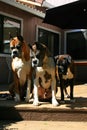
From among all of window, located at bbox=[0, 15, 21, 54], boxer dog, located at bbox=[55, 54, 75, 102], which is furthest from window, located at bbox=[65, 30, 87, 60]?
boxer dog, located at bbox=[55, 54, 75, 102]

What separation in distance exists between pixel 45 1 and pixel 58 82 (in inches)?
491

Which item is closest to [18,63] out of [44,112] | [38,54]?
[38,54]

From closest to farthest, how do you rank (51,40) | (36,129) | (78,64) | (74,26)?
(36,129) < (74,26) < (78,64) < (51,40)

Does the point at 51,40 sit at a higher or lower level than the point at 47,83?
higher

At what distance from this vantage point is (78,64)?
15.9 m

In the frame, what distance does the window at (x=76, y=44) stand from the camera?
1767 centimetres

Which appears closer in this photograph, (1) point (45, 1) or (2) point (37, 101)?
(2) point (37, 101)

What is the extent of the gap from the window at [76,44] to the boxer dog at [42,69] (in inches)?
A: 414

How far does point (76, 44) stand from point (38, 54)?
11525 mm

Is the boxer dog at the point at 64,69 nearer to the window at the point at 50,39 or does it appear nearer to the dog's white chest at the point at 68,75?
the dog's white chest at the point at 68,75

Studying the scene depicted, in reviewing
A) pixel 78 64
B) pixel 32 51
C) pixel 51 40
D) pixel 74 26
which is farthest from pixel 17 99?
pixel 51 40

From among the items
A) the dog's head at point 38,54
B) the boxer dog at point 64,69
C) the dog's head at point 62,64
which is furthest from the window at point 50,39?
the dog's head at point 38,54

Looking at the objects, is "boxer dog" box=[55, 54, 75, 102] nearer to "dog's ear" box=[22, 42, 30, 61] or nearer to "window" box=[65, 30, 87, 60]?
"dog's ear" box=[22, 42, 30, 61]

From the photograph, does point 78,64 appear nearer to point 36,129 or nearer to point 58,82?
point 58,82
